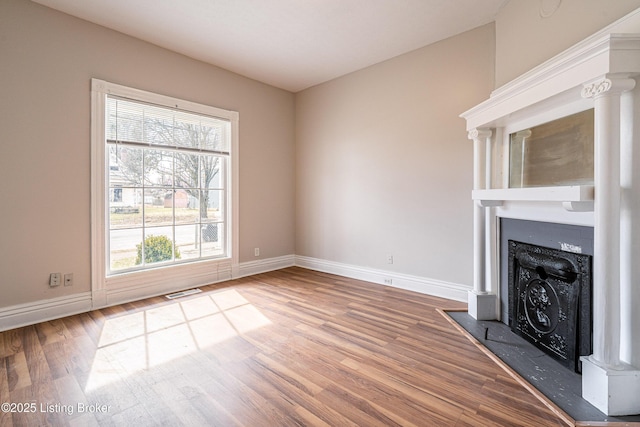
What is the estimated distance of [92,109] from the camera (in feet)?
9.69

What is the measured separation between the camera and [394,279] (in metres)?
3.79

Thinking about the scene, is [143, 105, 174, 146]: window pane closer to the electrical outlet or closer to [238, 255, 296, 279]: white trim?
the electrical outlet

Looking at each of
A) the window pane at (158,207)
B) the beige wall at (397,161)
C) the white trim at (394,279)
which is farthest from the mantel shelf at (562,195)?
the window pane at (158,207)

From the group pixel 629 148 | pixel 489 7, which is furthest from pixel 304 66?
pixel 629 148

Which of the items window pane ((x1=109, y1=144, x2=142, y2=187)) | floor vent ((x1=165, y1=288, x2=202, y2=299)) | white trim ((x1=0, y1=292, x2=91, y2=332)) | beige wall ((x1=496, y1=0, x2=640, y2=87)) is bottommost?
floor vent ((x1=165, y1=288, x2=202, y2=299))

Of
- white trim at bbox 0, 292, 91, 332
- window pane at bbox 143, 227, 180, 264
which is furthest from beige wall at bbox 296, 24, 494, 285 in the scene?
white trim at bbox 0, 292, 91, 332

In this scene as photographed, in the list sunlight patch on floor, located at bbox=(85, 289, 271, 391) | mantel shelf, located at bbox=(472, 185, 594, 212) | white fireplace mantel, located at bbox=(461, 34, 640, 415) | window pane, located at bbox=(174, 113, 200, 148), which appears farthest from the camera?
window pane, located at bbox=(174, 113, 200, 148)

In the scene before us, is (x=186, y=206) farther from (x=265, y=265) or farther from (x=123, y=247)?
(x=265, y=265)

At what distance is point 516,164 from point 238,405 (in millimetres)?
Result: 2738

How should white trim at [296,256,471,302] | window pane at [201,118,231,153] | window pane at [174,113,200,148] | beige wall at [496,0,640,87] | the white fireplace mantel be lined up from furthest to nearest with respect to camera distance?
window pane at [201,118,231,153] < window pane at [174,113,200,148] < white trim at [296,256,471,302] < beige wall at [496,0,640,87] < the white fireplace mantel

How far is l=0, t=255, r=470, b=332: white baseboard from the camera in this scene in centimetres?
262

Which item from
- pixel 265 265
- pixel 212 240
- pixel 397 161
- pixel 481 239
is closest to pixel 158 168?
pixel 212 240

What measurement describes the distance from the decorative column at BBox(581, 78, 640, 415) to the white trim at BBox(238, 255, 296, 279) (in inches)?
150

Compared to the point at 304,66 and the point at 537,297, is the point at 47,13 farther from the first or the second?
the point at 537,297
